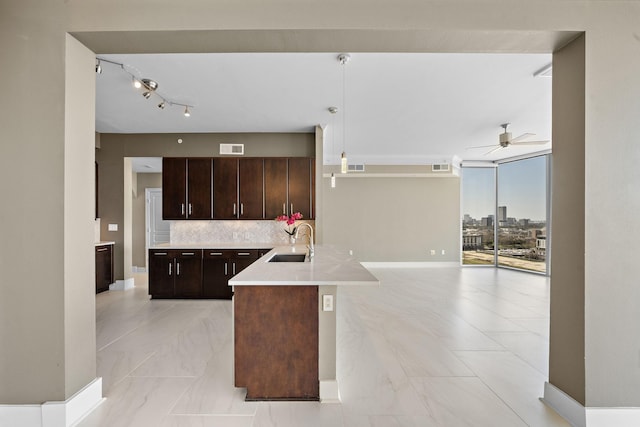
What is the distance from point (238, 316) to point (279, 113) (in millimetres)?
3203

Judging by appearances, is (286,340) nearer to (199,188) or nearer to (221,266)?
(221,266)

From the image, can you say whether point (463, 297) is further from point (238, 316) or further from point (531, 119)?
point (238, 316)

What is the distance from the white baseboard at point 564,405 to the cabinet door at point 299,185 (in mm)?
3911

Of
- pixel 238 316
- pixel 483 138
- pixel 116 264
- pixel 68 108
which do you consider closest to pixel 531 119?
pixel 483 138

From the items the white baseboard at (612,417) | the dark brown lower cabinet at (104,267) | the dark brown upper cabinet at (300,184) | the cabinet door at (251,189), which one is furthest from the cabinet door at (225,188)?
the white baseboard at (612,417)

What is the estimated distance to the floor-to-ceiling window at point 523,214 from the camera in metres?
7.38

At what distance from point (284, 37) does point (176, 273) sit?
14.4 feet

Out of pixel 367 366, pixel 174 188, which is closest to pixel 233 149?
pixel 174 188

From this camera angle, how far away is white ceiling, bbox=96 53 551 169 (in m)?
3.12

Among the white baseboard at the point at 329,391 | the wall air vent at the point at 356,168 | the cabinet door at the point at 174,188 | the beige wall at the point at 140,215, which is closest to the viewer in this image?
the white baseboard at the point at 329,391

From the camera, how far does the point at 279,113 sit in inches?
179

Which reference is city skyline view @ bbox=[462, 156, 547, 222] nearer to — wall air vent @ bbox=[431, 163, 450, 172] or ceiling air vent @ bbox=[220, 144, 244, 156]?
wall air vent @ bbox=[431, 163, 450, 172]

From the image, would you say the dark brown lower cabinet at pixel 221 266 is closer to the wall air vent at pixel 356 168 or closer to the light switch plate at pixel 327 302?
the light switch plate at pixel 327 302

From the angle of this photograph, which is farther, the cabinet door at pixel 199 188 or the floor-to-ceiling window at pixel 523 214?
the floor-to-ceiling window at pixel 523 214
